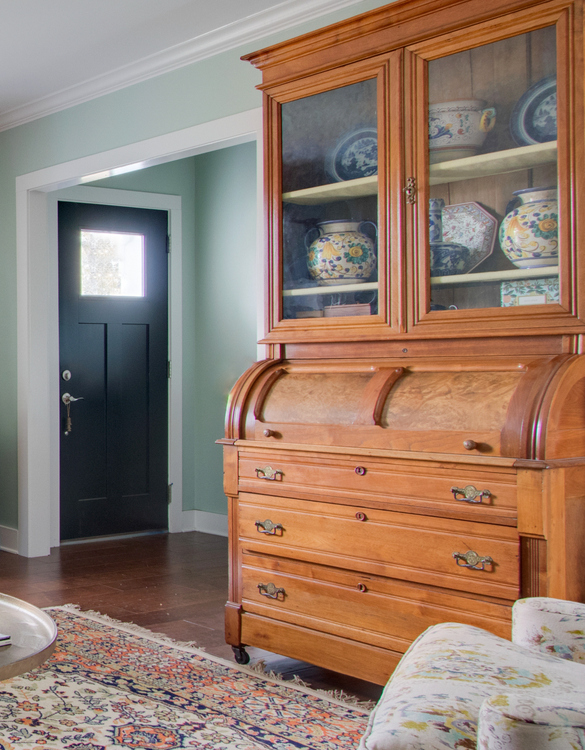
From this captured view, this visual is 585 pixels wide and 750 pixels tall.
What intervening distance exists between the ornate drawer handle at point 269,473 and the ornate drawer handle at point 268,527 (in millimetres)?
149

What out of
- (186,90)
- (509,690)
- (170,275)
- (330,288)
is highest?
(186,90)

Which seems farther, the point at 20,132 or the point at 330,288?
the point at 20,132

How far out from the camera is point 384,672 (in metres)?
2.57

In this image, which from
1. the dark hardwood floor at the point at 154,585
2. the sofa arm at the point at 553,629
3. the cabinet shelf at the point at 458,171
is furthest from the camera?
the dark hardwood floor at the point at 154,585

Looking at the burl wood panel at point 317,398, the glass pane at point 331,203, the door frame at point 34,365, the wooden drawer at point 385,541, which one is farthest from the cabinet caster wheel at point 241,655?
the door frame at point 34,365

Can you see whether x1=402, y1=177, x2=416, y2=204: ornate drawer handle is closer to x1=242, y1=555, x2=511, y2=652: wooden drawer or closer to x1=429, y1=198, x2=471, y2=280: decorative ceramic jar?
x1=429, y1=198, x2=471, y2=280: decorative ceramic jar

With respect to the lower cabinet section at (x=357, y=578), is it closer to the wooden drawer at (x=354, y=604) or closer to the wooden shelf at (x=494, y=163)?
the wooden drawer at (x=354, y=604)

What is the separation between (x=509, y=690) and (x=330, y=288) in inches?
68.0

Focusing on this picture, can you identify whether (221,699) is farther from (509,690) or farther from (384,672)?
(509,690)

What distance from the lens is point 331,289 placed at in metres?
2.92

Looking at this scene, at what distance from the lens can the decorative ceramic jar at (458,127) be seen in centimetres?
251

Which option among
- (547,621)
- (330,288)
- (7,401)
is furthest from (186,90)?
(547,621)

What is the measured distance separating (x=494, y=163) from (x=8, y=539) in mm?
4011

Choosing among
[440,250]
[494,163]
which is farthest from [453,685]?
[494,163]
